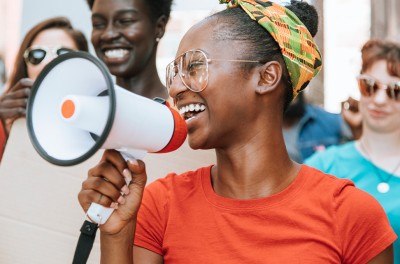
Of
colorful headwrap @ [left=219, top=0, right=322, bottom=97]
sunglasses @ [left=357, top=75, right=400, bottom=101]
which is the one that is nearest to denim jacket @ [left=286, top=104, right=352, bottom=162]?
sunglasses @ [left=357, top=75, right=400, bottom=101]

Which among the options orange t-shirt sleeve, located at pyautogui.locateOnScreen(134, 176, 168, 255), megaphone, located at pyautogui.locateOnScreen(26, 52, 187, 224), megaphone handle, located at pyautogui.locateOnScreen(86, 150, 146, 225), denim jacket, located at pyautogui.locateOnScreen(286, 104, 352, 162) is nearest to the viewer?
megaphone, located at pyautogui.locateOnScreen(26, 52, 187, 224)

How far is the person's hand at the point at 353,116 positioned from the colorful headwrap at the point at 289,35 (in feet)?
5.73

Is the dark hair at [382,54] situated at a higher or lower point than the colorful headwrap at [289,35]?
lower

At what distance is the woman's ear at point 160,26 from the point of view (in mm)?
2922

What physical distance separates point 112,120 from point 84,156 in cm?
10

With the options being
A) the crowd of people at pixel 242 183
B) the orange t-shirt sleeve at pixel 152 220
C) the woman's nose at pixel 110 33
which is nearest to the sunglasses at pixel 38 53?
the woman's nose at pixel 110 33

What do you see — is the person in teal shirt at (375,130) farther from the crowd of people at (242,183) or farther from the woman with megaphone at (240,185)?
the woman with megaphone at (240,185)

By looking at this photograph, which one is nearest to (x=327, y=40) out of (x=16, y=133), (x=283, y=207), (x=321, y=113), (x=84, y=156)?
(x=321, y=113)

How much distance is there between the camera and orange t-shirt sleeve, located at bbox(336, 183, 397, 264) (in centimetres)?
172

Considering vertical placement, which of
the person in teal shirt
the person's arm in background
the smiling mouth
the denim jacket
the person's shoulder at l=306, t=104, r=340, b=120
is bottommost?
the denim jacket

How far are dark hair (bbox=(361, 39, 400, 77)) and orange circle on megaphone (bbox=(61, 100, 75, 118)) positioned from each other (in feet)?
5.58

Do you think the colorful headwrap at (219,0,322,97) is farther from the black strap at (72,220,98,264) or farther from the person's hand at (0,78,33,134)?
the person's hand at (0,78,33,134)

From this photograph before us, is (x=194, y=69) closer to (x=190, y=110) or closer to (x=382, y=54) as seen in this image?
(x=190, y=110)

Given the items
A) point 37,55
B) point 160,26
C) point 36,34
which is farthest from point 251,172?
point 36,34
